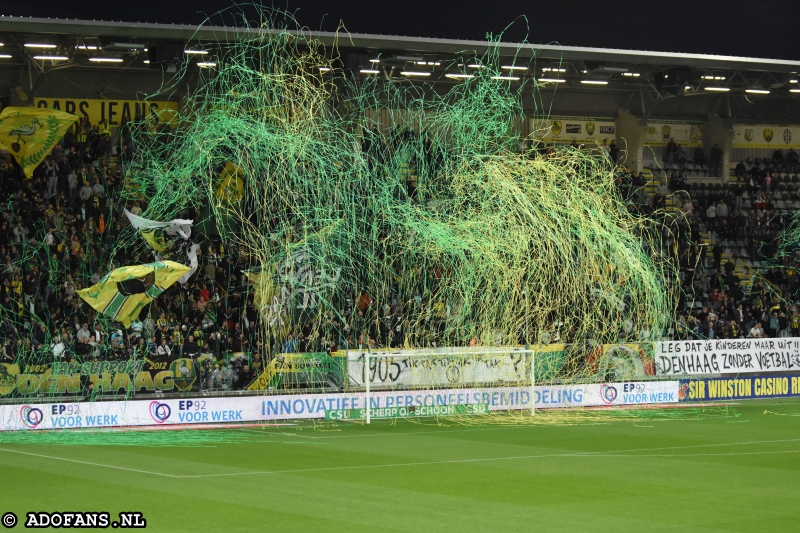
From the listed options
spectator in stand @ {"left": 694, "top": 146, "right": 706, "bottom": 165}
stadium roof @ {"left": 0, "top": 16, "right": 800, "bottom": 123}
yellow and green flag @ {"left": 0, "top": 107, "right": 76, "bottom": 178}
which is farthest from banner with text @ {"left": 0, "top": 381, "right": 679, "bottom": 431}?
spectator in stand @ {"left": 694, "top": 146, "right": 706, "bottom": 165}

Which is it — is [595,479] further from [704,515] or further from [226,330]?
[226,330]

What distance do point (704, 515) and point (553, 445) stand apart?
6.94 meters

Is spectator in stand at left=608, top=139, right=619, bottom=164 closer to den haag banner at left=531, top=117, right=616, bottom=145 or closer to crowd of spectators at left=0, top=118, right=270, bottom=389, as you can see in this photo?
den haag banner at left=531, top=117, right=616, bottom=145

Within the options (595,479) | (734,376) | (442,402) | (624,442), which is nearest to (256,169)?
(442,402)

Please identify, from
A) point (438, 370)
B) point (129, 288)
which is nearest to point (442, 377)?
point (438, 370)

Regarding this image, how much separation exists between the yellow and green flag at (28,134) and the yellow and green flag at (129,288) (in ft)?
24.8

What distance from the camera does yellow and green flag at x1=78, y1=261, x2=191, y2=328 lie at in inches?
947

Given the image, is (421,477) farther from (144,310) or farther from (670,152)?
(670,152)

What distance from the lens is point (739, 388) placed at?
2906cm

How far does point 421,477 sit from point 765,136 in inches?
1353

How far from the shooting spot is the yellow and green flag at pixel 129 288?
78.9 ft

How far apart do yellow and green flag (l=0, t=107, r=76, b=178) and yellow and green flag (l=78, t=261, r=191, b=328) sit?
24.8 ft

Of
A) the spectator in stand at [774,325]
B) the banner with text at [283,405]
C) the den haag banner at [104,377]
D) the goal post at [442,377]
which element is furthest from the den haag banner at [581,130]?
the den haag banner at [104,377]

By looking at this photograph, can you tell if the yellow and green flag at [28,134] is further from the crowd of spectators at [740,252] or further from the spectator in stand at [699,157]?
the spectator in stand at [699,157]
